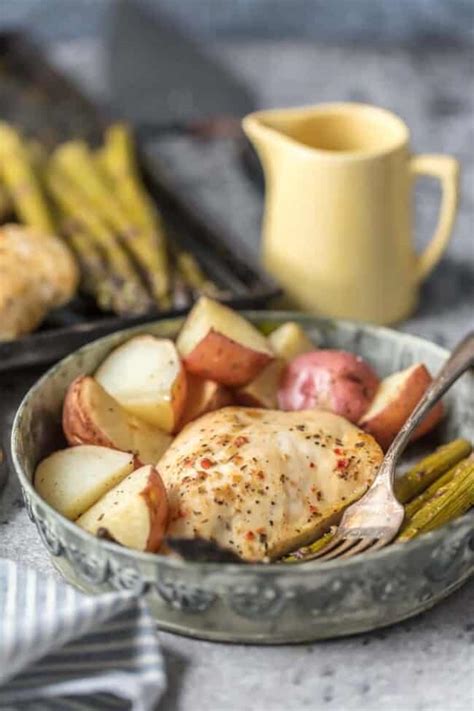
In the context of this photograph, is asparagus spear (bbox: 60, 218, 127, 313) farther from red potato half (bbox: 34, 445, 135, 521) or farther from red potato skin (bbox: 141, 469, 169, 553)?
red potato skin (bbox: 141, 469, 169, 553)

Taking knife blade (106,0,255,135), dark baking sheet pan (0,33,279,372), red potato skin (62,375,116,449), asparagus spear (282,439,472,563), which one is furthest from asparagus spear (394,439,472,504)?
knife blade (106,0,255,135)

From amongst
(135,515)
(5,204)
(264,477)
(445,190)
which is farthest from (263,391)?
(5,204)

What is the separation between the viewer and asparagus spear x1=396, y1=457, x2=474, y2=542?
4.48ft

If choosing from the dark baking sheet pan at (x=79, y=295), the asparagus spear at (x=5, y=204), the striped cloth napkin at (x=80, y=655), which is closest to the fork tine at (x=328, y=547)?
the striped cloth napkin at (x=80, y=655)

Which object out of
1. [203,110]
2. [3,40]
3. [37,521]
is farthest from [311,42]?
[37,521]

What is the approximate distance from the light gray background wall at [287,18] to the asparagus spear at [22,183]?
122 centimetres

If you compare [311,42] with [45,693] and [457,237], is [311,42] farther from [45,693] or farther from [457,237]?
[45,693]

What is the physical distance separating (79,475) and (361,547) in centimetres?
36

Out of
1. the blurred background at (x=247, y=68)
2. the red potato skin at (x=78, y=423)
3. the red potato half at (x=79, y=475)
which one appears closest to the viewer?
the red potato half at (x=79, y=475)

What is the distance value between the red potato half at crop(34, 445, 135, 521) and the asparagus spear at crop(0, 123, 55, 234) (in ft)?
2.70

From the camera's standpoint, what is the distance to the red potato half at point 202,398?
1.63m

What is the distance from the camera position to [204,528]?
4.34 ft

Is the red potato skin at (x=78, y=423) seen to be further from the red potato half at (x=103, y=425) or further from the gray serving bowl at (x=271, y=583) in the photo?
the gray serving bowl at (x=271, y=583)

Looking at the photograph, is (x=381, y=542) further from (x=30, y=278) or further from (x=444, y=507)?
(x=30, y=278)
